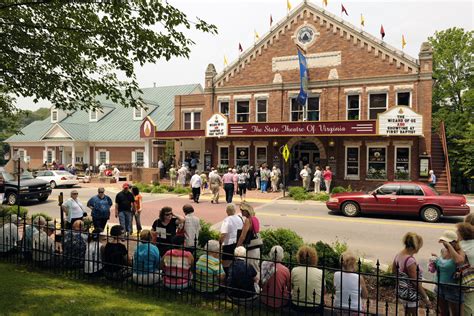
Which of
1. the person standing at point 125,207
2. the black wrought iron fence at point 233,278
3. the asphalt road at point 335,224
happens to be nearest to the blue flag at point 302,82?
the asphalt road at point 335,224

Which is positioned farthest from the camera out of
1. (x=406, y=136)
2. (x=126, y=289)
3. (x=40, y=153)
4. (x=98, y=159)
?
(x=40, y=153)

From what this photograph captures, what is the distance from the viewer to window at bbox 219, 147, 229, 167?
28359mm

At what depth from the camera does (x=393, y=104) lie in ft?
76.2

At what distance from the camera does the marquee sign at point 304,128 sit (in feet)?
72.2

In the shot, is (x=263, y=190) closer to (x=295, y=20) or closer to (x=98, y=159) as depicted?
(x=295, y=20)

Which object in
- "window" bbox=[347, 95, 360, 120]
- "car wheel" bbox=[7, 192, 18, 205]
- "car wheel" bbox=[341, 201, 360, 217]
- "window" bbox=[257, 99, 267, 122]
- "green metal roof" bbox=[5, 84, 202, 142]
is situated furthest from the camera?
"green metal roof" bbox=[5, 84, 202, 142]

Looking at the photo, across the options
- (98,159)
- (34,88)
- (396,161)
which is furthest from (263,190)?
(98,159)

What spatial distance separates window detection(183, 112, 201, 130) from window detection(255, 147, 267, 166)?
655 centimetres

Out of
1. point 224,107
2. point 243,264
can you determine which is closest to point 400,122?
point 224,107

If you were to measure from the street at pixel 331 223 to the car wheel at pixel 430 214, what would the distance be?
298 millimetres

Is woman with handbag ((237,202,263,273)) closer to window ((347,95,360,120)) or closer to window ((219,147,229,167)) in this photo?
window ((347,95,360,120))

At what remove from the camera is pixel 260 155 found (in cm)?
2703

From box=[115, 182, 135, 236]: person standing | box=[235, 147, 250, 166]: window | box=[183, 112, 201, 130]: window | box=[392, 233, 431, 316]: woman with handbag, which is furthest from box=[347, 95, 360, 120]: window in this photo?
box=[392, 233, 431, 316]: woman with handbag

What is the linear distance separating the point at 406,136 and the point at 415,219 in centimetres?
939
